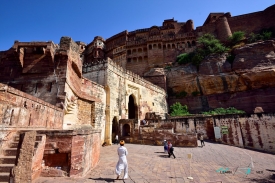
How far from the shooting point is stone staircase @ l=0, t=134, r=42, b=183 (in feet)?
9.44

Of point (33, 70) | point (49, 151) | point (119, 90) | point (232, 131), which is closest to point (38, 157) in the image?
point (49, 151)

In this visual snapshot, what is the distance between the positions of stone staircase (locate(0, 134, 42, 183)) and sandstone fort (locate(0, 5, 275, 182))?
20mm

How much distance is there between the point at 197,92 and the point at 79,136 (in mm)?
23628

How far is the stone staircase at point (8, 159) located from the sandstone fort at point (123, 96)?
2cm

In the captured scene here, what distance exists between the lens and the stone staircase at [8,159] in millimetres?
2878

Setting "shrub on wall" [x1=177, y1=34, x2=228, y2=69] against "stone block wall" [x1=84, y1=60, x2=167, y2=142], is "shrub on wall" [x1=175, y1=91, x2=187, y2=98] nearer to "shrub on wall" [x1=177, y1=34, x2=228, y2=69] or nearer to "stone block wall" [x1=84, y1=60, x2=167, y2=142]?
"shrub on wall" [x1=177, y1=34, x2=228, y2=69]

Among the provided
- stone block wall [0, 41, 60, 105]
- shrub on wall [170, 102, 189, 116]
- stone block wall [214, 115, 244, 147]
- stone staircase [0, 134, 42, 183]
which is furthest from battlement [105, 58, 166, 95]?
stone staircase [0, 134, 42, 183]

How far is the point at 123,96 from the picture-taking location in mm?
16047

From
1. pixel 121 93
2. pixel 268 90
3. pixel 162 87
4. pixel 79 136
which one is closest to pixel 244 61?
pixel 268 90

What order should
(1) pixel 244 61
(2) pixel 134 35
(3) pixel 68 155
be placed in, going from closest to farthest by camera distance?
(3) pixel 68 155 < (1) pixel 244 61 < (2) pixel 134 35

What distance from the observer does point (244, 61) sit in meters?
21.5

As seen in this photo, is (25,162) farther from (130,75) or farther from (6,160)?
(130,75)

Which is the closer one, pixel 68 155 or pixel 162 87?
pixel 68 155

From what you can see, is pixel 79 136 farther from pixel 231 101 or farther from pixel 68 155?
pixel 231 101
